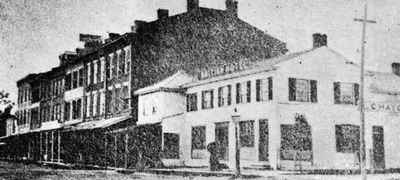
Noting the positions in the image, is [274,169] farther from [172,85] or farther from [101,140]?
[101,140]

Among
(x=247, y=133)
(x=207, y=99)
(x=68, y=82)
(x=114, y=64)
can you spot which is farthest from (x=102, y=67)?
(x=247, y=133)

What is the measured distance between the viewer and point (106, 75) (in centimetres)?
4744

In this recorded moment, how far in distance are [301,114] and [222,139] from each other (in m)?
5.84

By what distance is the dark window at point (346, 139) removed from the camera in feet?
108

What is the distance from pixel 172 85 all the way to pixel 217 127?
217 inches

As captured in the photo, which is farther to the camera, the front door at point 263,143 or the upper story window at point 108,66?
the upper story window at point 108,66

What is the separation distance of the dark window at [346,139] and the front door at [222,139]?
22.1 ft

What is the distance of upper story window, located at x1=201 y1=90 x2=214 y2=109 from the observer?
37.2 meters

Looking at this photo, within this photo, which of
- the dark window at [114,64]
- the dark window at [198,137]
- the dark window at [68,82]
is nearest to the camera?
the dark window at [198,137]

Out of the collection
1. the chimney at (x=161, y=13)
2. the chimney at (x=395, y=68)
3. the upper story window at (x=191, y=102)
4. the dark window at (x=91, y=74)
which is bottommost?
the upper story window at (x=191, y=102)

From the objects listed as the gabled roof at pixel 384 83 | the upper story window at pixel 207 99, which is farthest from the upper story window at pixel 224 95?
the gabled roof at pixel 384 83

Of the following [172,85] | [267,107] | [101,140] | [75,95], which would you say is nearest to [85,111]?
[75,95]

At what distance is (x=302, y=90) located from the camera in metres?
32.7

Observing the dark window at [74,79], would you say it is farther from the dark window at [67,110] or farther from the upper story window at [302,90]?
the upper story window at [302,90]
